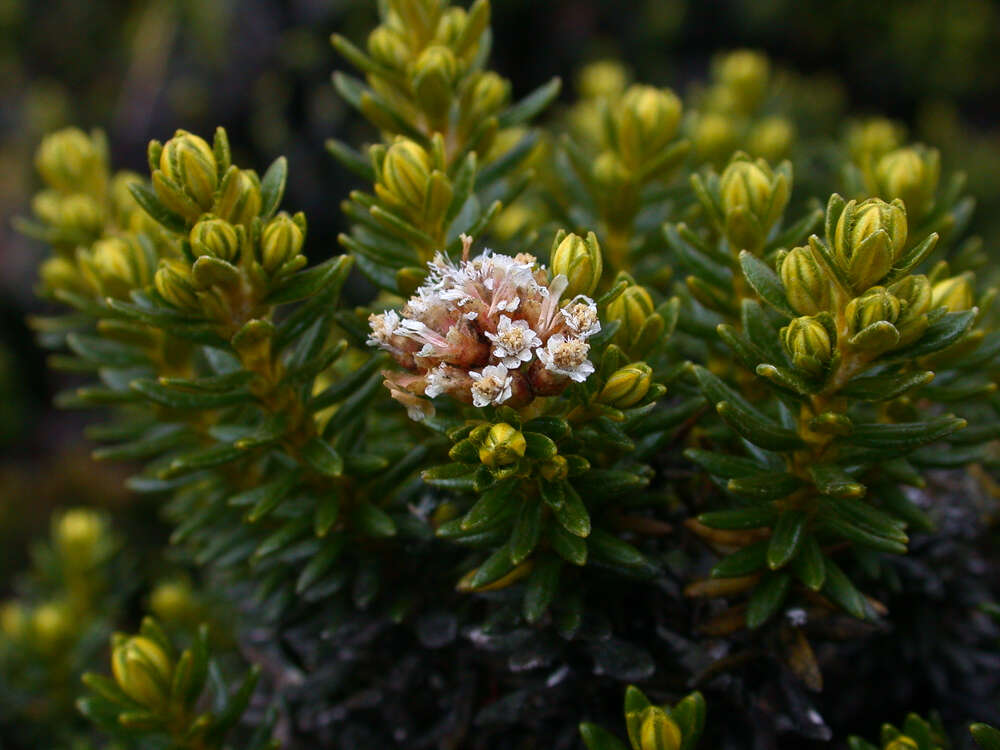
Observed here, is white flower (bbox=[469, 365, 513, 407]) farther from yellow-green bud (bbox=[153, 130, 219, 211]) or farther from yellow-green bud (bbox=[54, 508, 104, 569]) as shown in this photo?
yellow-green bud (bbox=[54, 508, 104, 569])

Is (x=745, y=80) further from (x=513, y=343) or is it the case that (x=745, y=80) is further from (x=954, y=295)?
(x=513, y=343)

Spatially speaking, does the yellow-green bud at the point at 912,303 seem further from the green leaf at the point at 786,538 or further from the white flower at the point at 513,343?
the white flower at the point at 513,343

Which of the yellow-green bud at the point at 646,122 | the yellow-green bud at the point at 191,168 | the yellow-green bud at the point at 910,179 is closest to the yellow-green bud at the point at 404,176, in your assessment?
the yellow-green bud at the point at 191,168

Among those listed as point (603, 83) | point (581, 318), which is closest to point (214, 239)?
point (581, 318)

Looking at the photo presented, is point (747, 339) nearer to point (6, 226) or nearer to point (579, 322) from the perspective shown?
point (579, 322)

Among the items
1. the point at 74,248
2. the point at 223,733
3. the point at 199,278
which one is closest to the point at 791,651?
the point at 223,733

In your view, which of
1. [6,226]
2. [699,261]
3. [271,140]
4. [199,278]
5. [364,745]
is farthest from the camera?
[6,226]

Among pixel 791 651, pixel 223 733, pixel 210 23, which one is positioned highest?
pixel 210 23
